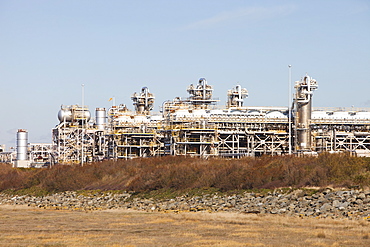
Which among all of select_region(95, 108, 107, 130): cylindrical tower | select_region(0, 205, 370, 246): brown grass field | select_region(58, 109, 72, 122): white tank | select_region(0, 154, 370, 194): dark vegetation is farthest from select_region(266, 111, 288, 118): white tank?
select_region(0, 205, 370, 246): brown grass field

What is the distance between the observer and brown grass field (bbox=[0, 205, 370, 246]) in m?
32.7

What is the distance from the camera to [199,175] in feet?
204

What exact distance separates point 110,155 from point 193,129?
1940 cm

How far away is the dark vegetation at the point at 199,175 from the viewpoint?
51253mm

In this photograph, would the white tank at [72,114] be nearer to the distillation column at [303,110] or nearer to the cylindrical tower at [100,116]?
the cylindrical tower at [100,116]

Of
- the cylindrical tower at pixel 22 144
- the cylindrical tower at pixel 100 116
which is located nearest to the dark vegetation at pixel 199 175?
the cylindrical tower at pixel 22 144

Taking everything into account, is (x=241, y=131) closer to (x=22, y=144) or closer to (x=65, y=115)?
(x=65, y=115)

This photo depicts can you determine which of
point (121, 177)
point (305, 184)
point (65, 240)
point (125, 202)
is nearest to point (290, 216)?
point (305, 184)

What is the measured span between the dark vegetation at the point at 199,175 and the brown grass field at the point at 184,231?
30.7 ft

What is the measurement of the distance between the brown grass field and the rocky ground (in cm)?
220

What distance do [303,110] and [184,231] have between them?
58.3 meters

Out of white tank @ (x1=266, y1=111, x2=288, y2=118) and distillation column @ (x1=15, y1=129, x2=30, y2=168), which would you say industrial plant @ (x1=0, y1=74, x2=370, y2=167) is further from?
distillation column @ (x1=15, y1=129, x2=30, y2=168)

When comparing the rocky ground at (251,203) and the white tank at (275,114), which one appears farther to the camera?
the white tank at (275,114)

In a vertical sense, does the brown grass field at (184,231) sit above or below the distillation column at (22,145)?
below
